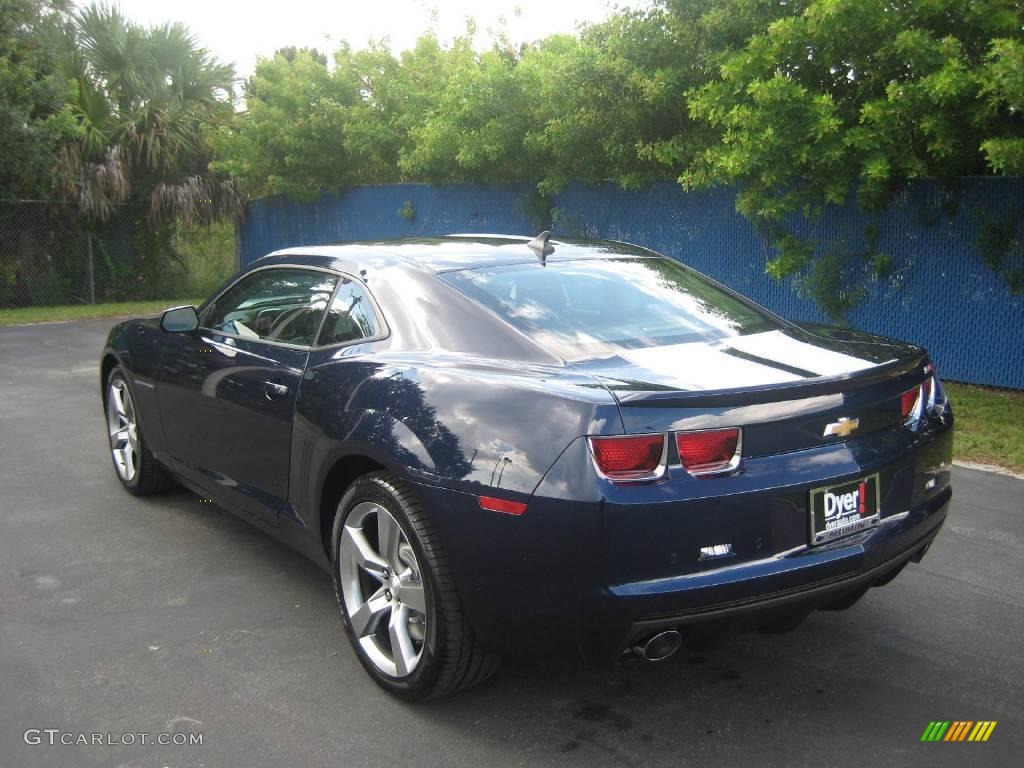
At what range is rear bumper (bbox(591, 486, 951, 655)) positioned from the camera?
2830 millimetres

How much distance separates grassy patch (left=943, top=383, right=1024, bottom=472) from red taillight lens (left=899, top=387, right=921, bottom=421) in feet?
11.8

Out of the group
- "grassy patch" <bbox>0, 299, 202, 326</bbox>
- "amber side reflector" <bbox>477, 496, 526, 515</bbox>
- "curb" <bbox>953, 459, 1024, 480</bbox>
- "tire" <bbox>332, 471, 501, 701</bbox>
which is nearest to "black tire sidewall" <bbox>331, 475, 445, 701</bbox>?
"tire" <bbox>332, 471, 501, 701</bbox>

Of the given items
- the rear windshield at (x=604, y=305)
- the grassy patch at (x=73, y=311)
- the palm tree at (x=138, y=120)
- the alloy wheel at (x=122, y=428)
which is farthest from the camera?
the palm tree at (x=138, y=120)

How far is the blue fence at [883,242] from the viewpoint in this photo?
8.83 m

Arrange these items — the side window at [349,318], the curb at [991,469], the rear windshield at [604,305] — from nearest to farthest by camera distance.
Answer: the rear windshield at [604,305] < the side window at [349,318] < the curb at [991,469]

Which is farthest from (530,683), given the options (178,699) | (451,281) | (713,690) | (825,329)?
(825,329)

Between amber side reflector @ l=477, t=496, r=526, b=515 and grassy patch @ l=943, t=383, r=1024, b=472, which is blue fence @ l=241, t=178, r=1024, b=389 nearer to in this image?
grassy patch @ l=943, t=383, r=1024, b=472

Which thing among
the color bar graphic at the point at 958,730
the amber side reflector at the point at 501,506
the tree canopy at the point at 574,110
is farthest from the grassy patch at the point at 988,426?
the amber side reflector at the point at 501,506

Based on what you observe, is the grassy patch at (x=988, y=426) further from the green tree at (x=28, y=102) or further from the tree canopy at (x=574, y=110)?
the green tree at (x=28, y=102)

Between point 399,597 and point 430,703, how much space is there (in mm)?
371

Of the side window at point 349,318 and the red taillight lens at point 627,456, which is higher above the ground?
the side window at point 349,318

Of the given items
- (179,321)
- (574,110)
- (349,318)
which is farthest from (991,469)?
(574,110)

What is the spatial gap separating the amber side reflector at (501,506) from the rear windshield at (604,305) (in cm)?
63

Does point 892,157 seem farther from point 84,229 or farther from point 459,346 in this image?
point 84,229
